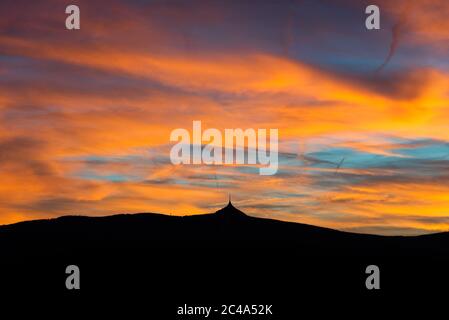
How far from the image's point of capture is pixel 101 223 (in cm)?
12306

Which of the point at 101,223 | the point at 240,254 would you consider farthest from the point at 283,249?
the point at 101,223

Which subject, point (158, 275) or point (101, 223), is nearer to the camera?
point (158, 275)

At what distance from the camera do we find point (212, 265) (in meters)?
97.0

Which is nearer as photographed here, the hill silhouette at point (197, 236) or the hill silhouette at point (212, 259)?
the hill silhouette at point (212, 259)

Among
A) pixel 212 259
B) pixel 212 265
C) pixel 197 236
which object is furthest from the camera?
pixel 197 236

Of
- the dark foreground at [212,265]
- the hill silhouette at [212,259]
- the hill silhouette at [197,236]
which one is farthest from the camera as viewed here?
the hill silhouette at [197,236]

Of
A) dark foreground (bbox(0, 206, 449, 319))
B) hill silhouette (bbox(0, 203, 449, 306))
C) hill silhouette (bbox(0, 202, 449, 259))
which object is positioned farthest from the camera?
hill silhouette (bbox(0, 202, 449, 259))

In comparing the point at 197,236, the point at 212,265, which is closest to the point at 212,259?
the point at 212,265

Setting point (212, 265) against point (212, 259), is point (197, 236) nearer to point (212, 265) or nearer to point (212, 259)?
point (212, 259)

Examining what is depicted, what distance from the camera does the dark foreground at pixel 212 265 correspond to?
82812mm

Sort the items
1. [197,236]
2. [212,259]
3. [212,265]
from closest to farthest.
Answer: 1. [212,265]
2. [212,259]
3. [197,236]

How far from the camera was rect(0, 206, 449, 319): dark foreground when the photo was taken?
82.8 metres
